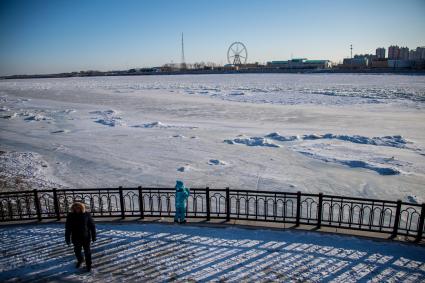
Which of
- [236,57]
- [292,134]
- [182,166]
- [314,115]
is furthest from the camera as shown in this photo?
[236,57]

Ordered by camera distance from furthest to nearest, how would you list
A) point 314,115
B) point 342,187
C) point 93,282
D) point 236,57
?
1. point 236,57
2. point 314,115
3. point 342,187
4. point 93,282

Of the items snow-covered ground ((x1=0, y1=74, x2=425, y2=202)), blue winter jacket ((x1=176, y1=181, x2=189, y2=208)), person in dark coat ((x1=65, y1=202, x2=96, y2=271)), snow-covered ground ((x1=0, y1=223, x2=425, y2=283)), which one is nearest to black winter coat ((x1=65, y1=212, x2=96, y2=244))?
person in dark coat ((x1=65, y1=202, x2=96, y2=271))

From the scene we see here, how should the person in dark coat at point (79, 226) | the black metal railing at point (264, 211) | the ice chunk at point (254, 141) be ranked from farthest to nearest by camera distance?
the ice chunk at point (254, 141) < the black metal railing at point (264, 211) < the person in dark coat at point (79, 226)

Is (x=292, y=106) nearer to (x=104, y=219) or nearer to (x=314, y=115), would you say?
Answer: (x=314, y=115)

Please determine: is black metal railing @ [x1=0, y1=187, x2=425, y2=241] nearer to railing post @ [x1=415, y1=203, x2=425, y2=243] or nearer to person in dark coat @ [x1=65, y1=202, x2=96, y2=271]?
railing post @ [x1=415, y1=203, x2=425, y2=243]

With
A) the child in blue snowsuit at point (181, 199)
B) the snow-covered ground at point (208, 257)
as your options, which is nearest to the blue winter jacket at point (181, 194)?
the child in blue snowsuit at point (181, 199)

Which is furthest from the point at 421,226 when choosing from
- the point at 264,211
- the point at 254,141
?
the point at 254,141

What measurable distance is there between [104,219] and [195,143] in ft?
34.2

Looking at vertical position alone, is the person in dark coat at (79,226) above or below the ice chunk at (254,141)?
above

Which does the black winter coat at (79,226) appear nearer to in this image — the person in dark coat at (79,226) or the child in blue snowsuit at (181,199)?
the person in dark coat at (79,226)

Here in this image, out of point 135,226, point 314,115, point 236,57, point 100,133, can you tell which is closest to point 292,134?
point 314,115

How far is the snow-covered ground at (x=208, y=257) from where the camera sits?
20.9 feet

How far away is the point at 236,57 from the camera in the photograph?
174625 millimetres

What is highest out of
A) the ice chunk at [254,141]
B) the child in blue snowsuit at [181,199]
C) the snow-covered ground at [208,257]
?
the child in blue snowsuit at [181,199]
